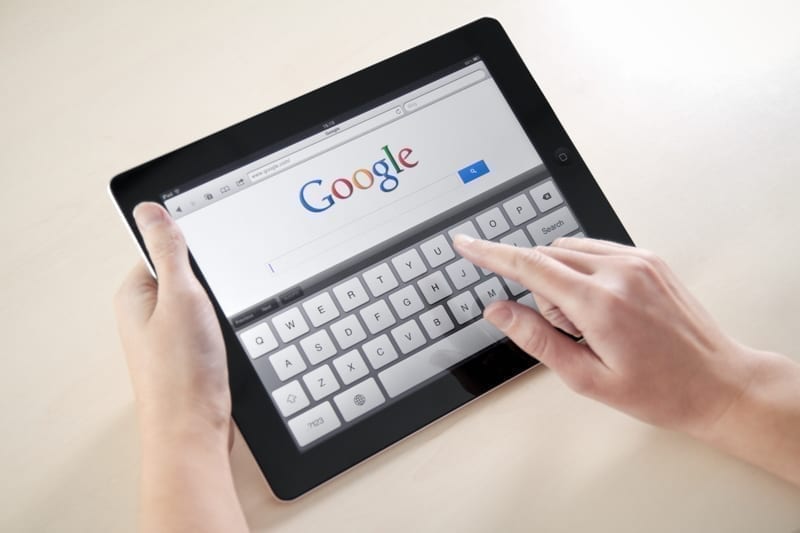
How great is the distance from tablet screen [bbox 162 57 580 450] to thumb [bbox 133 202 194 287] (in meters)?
0.03

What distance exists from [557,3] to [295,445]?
1.95 feet

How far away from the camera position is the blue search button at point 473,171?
74cm

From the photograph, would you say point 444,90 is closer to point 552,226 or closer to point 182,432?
point 552,226

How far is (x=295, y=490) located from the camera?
0.68 metres

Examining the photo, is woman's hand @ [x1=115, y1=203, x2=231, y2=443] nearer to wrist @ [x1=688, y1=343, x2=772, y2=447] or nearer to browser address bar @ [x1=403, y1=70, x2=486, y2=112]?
browser address bar @ [x1=403, y1=70, x2=486, y2=112]

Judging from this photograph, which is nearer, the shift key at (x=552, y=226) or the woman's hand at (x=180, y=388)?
the woman's hand at (x=180, y=388)

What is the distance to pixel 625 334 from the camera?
2.18 ft

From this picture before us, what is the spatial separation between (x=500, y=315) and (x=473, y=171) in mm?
144

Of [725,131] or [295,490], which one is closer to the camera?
[295,490]

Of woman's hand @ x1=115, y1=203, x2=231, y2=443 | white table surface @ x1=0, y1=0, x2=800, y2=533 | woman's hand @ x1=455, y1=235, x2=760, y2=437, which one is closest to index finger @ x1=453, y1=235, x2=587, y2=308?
woman's hand @ x1=455, y1=235, x2=760, y2=437

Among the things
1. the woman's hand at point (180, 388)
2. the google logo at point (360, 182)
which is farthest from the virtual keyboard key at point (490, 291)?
the woman's hand at point (180, 388)

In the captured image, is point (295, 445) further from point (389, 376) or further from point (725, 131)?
point (725, 131)

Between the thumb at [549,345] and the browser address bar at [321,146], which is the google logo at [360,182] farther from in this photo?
the thumb at [549,345]

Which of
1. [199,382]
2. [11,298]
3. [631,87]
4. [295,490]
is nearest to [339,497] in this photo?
[295,490]
